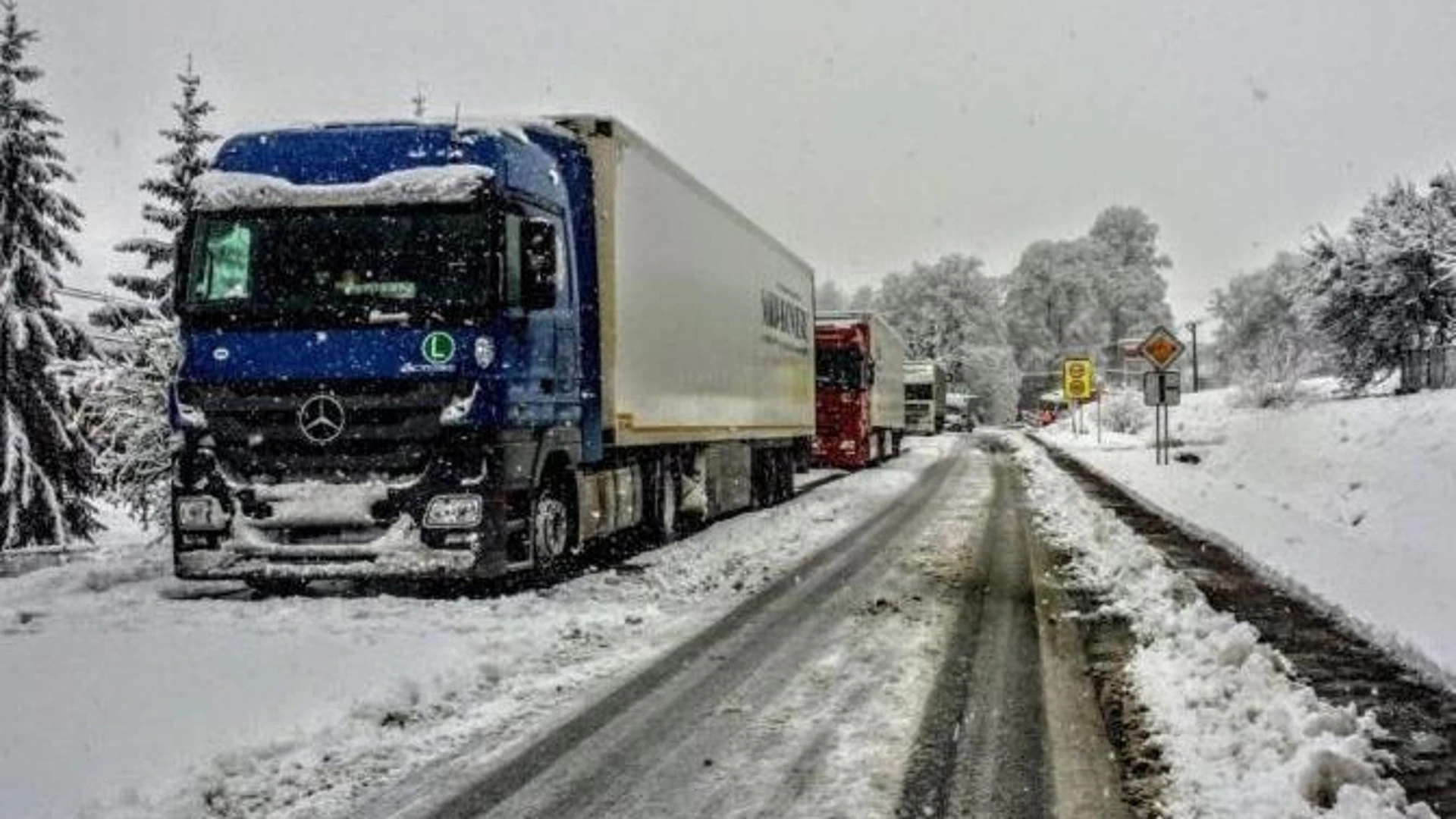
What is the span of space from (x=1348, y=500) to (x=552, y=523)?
1442cm

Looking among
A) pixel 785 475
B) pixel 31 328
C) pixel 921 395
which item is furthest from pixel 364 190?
pixel 921 395

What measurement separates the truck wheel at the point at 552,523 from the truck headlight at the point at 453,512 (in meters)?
0.80

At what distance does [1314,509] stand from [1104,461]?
14.8 m

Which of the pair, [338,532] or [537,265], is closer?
[338,532]

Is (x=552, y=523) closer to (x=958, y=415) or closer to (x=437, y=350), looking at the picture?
(x=437, y=350)

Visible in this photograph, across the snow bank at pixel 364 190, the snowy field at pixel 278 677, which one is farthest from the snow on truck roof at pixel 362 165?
the snowy field at pixel 278 677

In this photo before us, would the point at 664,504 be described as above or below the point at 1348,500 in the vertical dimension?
above

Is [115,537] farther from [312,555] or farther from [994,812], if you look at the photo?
[994,812]

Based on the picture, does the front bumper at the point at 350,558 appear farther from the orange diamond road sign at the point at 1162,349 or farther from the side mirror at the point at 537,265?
the orange diamond road sign at the point at 1162,349

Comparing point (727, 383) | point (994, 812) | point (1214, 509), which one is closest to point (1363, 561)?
point (1214, 509)

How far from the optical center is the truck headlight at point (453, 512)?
9.68 m

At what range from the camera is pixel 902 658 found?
7.75 metres

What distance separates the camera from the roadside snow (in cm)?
467

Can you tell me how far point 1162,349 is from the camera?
95.3 feet
